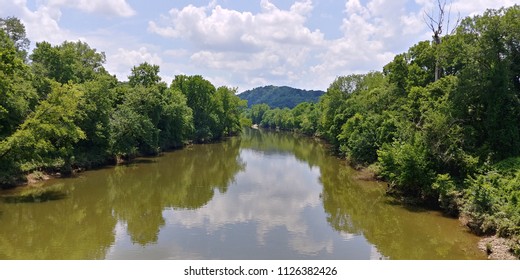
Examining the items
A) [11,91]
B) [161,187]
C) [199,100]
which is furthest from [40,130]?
[199,100]

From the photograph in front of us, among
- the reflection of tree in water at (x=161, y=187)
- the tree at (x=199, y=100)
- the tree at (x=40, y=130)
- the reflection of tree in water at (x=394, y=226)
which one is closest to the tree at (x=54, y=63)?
the reflection of tree in water at (x=161, y=187)

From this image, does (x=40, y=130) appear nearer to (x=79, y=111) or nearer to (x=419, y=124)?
(x=79, y=111)

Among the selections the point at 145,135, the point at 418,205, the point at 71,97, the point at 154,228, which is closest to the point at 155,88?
the point at 145,135

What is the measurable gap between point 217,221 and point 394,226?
10.2 meters

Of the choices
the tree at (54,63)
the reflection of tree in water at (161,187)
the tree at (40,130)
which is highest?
the tree at (54,63)

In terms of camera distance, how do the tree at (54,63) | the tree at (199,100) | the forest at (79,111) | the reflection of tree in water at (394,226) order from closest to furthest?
the reflection of tree in water at (394,226)
the forest at (79,111)
the tree at (54,63)
the tree at (199,100)

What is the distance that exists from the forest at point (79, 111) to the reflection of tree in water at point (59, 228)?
4.11 metres

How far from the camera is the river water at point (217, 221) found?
59.5ft

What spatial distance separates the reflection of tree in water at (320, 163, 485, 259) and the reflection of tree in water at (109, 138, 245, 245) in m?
9.69

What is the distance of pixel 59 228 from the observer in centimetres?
2123

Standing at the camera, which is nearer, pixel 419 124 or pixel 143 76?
pixel 419 124

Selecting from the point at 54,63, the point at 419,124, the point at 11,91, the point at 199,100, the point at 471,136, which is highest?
the point at 54,63

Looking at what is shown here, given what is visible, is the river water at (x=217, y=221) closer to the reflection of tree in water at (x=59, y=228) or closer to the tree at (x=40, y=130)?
the reflection of tree in water at (x=59, y=228)

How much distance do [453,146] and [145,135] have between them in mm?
36053
